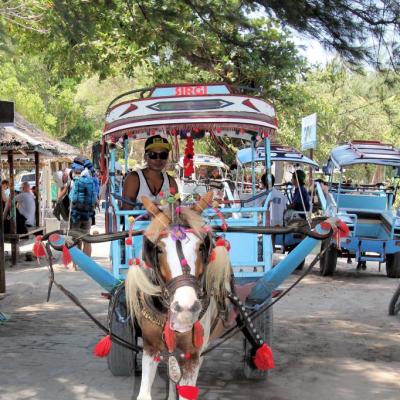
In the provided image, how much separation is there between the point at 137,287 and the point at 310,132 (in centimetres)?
993

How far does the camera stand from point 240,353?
22.1ft

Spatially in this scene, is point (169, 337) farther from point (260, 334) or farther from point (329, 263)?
point (329, 263)

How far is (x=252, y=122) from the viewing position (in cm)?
570

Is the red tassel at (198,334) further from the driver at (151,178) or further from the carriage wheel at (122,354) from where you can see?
the driver at (151,178)

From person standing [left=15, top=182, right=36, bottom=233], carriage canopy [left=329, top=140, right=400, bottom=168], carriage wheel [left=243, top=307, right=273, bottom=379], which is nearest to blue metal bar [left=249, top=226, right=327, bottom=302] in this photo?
carriage wheel [left=243, top=307, right=273, bottom=379]

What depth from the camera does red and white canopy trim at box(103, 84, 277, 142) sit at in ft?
18.5

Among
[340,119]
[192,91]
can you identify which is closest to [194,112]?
[192,91]

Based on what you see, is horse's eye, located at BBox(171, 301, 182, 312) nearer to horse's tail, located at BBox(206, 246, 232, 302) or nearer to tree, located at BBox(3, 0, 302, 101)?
horse's tail, located at BBox(206, 246, 232, 302)

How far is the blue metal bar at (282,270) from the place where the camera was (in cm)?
483

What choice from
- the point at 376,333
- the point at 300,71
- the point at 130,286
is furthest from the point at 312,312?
the point at 300,71

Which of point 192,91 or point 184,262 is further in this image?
point 192,91

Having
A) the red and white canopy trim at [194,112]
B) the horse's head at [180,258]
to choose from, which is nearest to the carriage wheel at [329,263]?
the red and white canopy trim at [194,112]

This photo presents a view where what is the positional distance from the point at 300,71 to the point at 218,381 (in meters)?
14.3

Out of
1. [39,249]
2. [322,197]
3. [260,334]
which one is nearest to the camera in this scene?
[39,249]
